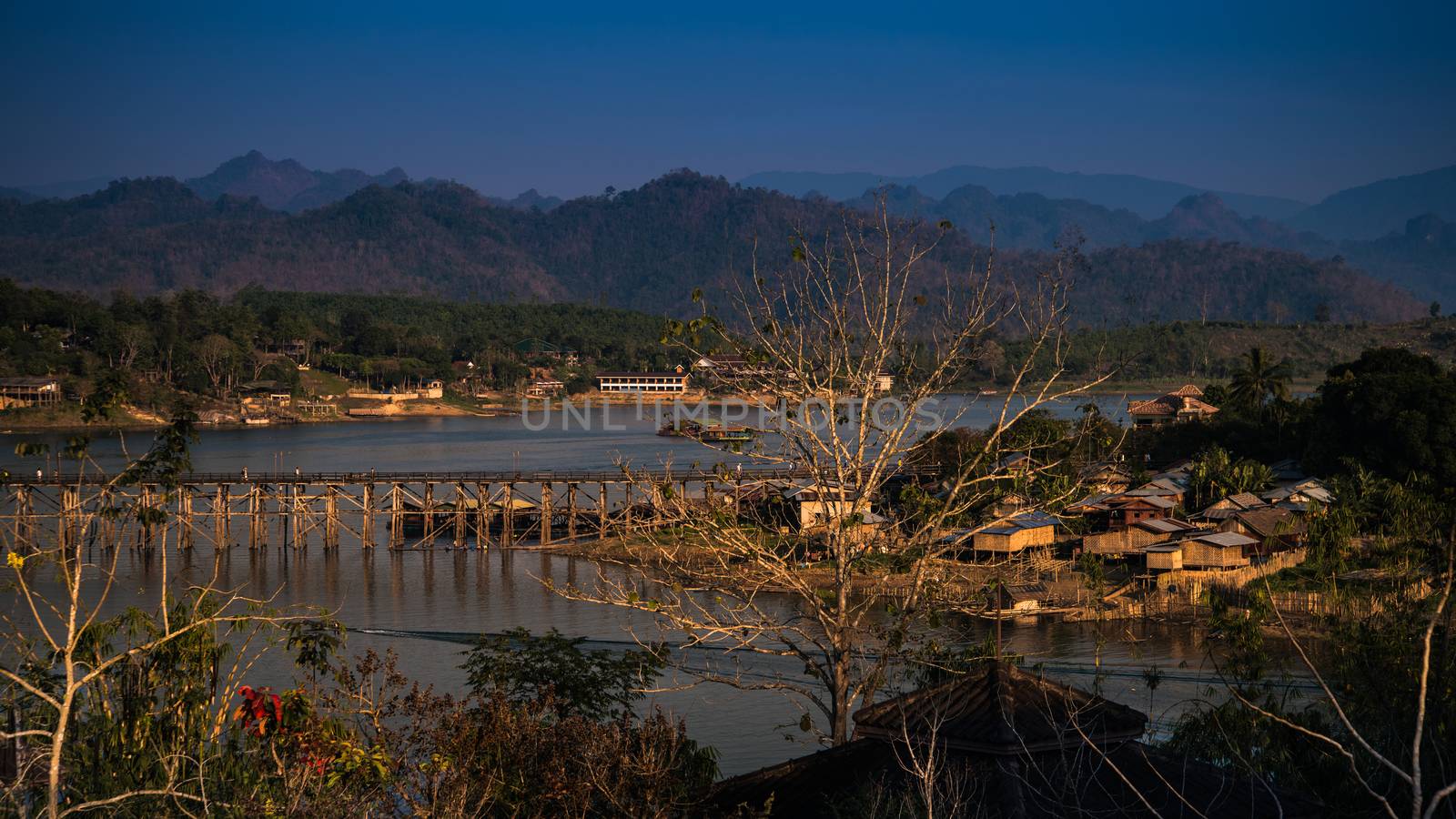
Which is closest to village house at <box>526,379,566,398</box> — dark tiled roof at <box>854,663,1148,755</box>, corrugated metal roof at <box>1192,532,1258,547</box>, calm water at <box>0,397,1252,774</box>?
calm water at <box>0,397,1252,774</box>

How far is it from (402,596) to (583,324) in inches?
3727

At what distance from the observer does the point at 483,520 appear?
33.2 metres

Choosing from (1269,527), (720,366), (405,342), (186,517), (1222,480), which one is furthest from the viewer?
(405,342)

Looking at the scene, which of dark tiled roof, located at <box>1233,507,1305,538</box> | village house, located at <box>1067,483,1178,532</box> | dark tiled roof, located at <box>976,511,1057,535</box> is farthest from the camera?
village house, located at <box>1067,483,1178,532</box>

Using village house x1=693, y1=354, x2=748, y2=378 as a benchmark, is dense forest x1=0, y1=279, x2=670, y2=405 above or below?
below

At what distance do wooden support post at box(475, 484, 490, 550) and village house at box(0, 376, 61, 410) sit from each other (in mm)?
43622

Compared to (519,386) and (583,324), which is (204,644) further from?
(583,324)

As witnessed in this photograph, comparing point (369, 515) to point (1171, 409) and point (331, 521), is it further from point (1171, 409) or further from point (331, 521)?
point (1171, 409)

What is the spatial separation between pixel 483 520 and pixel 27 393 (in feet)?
149

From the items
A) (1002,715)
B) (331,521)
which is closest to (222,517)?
(331,521)

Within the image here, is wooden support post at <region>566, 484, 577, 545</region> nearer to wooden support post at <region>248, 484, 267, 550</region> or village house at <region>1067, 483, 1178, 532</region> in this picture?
wooden support post at <region>248, 484, 267, 550</region>

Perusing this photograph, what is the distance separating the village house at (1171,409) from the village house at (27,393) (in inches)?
2068

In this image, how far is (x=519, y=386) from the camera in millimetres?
94312

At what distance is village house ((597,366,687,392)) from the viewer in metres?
94.2
